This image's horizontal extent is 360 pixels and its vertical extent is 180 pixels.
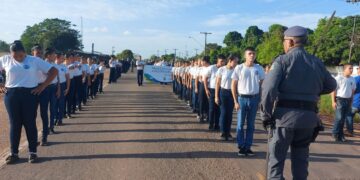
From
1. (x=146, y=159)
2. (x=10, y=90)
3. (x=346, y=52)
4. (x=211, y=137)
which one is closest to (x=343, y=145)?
(x=211, y=137)

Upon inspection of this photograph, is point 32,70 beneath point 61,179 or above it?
above

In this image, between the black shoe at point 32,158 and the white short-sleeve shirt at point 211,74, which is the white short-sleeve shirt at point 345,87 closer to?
the white short-sleeve shirt at point 211,74

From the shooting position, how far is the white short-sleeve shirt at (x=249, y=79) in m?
7.69

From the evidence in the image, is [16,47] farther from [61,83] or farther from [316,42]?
[316,42]

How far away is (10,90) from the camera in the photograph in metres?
7.07

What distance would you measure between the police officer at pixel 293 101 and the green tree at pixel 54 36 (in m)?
64.8

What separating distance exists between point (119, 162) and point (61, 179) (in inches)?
48.7

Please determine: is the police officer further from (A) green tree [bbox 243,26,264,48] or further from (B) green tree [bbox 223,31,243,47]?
(B) green tree [bbox 223,31,243,47]

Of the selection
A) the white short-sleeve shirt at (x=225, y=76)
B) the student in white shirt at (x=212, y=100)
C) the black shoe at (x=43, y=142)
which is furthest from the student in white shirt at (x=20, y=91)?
the student in white shirt at (x=212, y=100)

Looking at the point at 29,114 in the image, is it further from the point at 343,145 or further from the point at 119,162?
the point at 343,145

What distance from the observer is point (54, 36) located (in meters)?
86.4

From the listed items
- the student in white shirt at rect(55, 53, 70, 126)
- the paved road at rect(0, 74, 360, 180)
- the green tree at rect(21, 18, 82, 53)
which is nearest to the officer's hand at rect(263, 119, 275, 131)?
the paved road at rect(0, 74, 360, 180)

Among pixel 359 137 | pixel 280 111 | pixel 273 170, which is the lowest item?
pixel 359 137

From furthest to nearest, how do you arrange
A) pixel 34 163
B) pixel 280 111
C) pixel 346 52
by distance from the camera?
pixel 346 52
pixel 34 163
pixel 280 111
